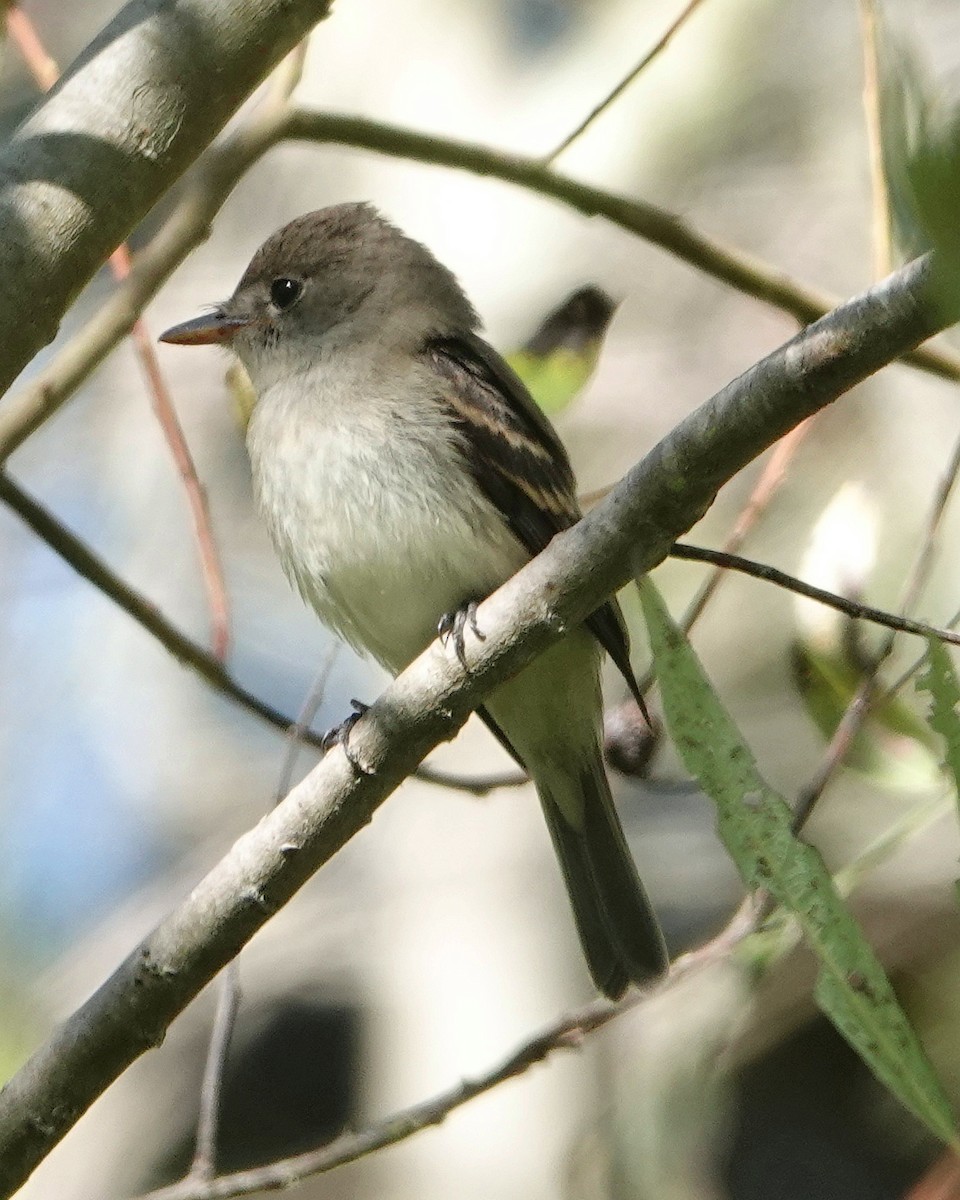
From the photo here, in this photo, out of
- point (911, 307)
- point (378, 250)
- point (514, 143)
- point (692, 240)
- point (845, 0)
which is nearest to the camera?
point (911, 307)

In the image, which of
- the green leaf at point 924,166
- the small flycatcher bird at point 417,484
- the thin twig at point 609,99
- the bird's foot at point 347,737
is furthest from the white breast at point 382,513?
the green leaf at point 924,166

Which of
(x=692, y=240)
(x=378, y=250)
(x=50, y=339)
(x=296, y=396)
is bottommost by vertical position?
(x=50, y=339)

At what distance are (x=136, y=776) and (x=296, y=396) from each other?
2.65 metres

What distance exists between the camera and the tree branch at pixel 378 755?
1.87 meters

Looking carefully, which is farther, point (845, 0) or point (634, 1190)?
point (845, 0)

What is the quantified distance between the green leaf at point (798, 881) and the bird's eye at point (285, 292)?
2.14 m

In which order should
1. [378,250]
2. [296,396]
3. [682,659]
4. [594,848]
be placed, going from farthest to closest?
[378,250]
[594,848]
[296,396]
[682,659]

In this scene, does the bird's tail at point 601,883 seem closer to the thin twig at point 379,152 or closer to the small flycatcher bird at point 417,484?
the small flycatcher bird at point 417,484

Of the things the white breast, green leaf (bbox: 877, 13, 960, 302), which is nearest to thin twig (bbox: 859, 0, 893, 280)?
the white breast

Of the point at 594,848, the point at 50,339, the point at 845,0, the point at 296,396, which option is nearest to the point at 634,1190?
the point at 594,848

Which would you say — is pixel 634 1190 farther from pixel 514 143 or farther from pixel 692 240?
pixel 514 143

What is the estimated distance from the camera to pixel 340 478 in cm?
319

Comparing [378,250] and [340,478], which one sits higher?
[378,250]

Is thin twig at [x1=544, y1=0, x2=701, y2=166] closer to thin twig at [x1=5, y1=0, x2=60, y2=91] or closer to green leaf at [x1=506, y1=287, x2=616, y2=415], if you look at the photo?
green leaf at [x1=506, y1=287, x2=616, y2=415]
